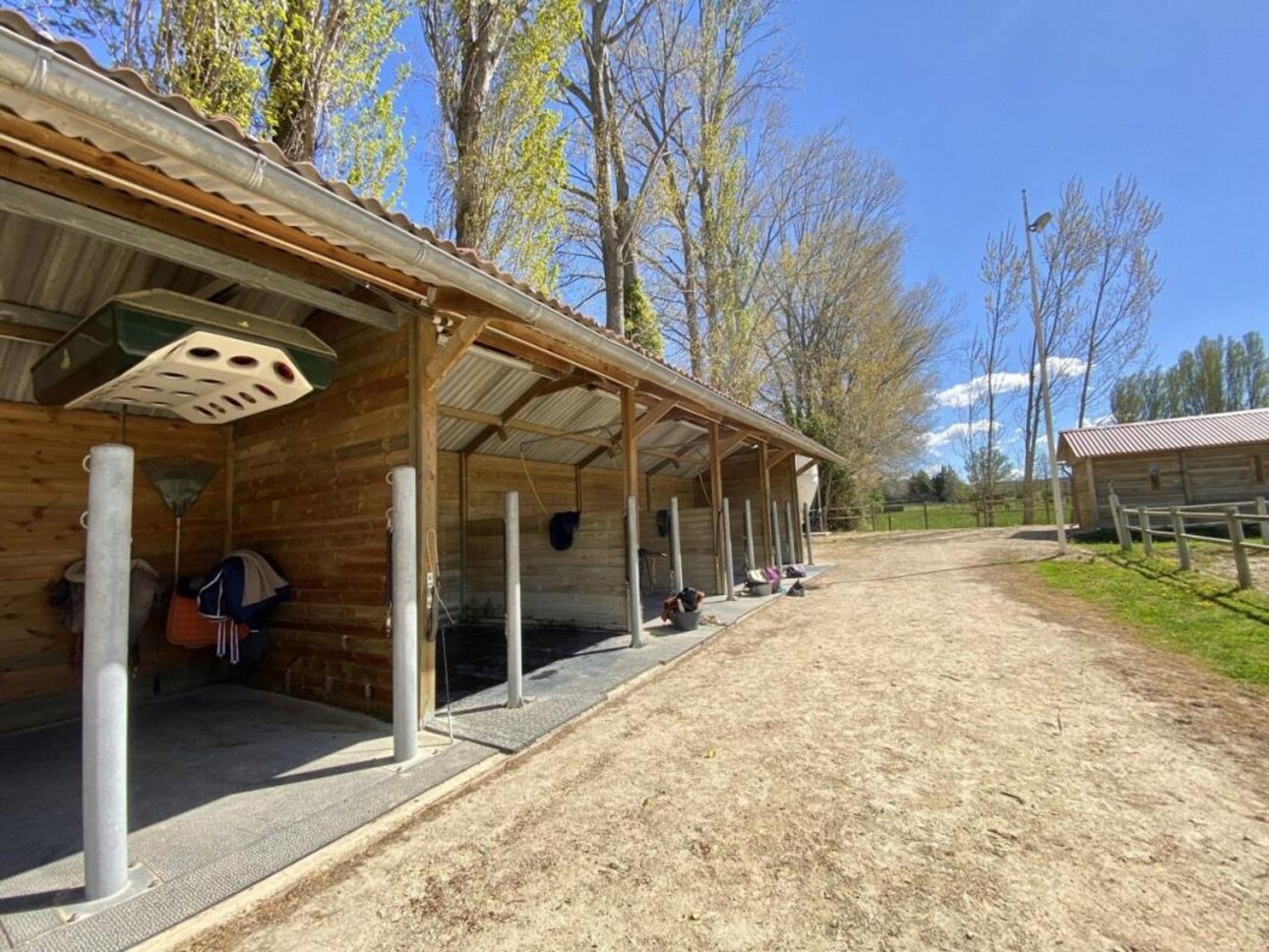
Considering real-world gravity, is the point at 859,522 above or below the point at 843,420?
below

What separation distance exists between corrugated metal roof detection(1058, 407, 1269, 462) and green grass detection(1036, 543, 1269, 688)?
29.7 feet

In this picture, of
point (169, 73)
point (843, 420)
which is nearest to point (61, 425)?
point (169, 73)

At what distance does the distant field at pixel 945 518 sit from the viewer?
22766mm

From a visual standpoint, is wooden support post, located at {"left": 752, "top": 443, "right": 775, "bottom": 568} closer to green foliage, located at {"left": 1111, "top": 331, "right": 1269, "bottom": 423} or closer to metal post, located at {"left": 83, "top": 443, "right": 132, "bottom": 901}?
metal post, located at {"left": 83, "top": 443, "right": 132, "bottom": 901}

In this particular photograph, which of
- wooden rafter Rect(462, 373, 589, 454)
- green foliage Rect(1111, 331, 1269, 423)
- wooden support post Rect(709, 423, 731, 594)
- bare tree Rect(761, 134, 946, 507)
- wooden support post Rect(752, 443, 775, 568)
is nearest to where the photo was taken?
wooden rafter Rect(462, 373, 589, 454)

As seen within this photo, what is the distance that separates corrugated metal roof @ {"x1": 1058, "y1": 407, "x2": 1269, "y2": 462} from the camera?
627 inches

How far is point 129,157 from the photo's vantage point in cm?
188

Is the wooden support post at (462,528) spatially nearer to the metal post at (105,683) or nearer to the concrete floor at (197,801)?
the concrete floor at (197,801)

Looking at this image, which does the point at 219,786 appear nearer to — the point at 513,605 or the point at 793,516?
the point at 513,605

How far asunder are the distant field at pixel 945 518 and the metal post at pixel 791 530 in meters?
11.7

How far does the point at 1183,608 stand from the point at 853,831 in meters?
6.45

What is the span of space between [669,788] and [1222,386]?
5222 cm

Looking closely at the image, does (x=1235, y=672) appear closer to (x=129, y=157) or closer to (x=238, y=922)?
(x=238, y=922)

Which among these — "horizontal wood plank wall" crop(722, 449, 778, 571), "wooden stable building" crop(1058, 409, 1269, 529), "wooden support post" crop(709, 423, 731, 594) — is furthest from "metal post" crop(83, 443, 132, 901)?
"wooden stable building" crop(1058, 409, 1269, 529)
